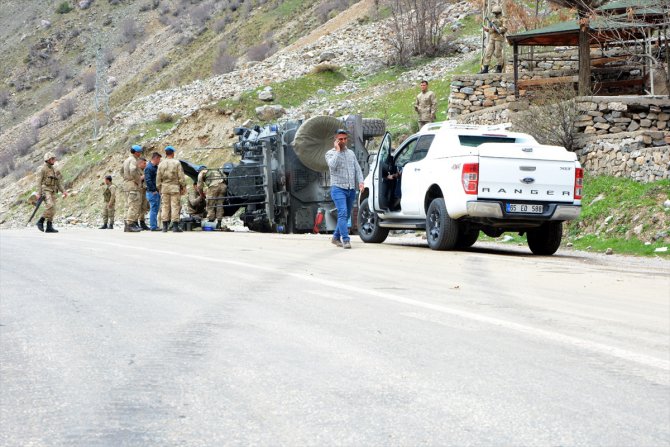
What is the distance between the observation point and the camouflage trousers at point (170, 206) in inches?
888

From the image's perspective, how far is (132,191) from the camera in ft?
77.6

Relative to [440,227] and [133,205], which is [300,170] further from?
[440,227]

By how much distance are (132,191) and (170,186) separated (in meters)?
1.55

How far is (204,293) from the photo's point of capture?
354 inches

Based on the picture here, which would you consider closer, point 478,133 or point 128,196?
point 478,133

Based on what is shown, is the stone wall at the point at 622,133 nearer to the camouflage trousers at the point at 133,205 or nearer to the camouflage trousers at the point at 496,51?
the camouflage trousers at the point at 496,51

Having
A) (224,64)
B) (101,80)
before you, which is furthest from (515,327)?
(101,80)

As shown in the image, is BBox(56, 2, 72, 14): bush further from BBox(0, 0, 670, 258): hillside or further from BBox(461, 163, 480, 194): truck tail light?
BBox(461, 163, 480, 194): truck tail light

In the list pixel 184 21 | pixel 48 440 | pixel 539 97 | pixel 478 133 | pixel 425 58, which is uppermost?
pixel 184 21

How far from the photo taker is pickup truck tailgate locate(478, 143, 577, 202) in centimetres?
1399

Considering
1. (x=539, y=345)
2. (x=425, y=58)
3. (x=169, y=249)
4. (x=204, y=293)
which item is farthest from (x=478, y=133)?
(x=425, y=58)

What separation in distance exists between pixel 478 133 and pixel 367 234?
317 centimetres

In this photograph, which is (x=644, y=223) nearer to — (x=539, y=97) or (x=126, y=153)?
(x=539, y=97)

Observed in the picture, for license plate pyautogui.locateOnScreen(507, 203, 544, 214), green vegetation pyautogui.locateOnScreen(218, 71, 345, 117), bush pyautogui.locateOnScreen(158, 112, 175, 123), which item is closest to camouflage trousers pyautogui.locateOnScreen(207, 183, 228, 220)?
license plate pyautogui.locateOnScreen(507, 203, 544, 214)
